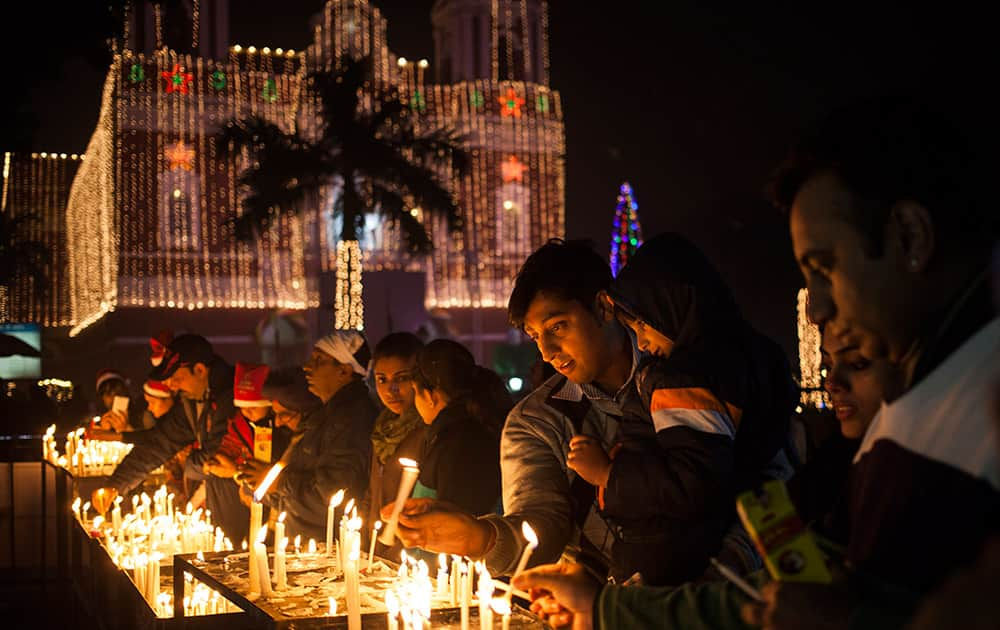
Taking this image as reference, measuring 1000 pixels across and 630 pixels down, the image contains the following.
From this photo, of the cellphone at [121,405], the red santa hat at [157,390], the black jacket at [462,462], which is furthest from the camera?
the cellphone at [121,405]

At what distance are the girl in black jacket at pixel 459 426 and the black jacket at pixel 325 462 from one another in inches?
41.3

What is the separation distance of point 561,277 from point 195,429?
6.65 meters

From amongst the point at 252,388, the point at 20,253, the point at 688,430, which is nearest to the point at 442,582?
the point at 688,430

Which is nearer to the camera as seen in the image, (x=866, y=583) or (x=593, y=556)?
(x=866, y=583)

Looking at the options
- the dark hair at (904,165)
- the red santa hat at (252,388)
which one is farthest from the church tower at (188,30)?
the dark hair at (904,165)

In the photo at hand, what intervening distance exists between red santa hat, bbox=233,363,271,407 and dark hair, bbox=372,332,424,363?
1.55 metres

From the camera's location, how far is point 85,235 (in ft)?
174

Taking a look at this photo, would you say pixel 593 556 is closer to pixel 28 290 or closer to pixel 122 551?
pixel 122 551

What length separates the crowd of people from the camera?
65.0 inches

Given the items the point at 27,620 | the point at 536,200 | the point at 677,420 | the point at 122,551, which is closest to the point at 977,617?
the point at 677,420

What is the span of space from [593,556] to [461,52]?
166 feet

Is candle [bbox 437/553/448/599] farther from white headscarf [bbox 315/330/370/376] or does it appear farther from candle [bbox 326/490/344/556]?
white headscarf [bbox 315/330/370/376]

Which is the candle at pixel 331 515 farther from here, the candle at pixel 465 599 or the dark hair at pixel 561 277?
the candle at pixel 465 599

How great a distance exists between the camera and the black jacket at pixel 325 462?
6.82m
